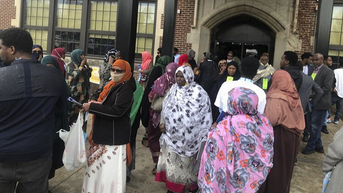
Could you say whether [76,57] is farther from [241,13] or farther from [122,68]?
[241,13]

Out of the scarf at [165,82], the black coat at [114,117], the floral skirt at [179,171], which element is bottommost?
the floral skirt at [179,171]

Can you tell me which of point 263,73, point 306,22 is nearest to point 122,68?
point 263,73

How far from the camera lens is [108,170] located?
2.83 meters

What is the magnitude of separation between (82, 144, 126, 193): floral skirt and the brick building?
8053mm

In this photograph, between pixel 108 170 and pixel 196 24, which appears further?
pixel 196 24

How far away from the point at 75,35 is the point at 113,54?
729cm

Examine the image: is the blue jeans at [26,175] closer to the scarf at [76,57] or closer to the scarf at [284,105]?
the scarf at [284,105]

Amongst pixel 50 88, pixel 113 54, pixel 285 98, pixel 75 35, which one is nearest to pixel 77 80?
pixel 113 54

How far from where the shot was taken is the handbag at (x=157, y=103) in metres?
4.00

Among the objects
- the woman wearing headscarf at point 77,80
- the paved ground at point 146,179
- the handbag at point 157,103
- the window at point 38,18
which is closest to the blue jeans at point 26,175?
the paved ground at point 146,179

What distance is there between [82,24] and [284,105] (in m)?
10.0

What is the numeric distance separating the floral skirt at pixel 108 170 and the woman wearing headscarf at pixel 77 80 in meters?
1.98

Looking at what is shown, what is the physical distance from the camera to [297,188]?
405 cm

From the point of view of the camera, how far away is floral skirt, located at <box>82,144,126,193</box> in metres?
2.83
